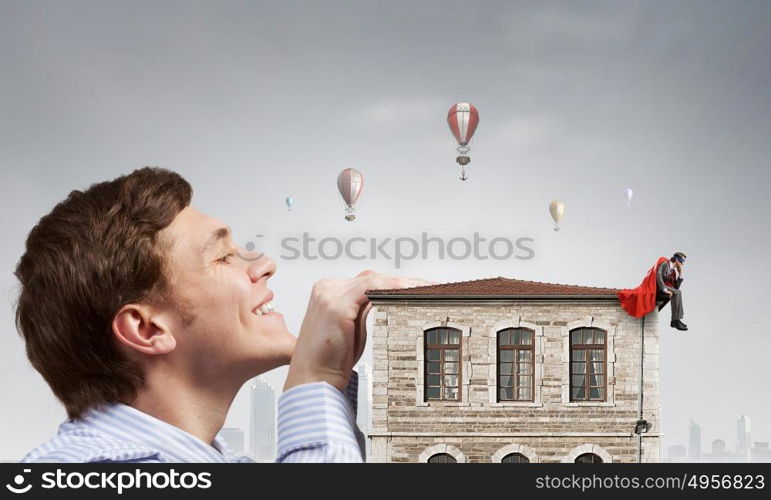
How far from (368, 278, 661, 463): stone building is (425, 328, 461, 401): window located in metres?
0.02

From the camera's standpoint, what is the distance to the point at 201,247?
2377 millimetres

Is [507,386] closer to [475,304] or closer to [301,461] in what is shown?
[475,304]

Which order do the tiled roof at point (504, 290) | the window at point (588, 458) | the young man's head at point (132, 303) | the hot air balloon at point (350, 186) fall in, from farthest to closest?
the hot air balloon at point (350, 186) < the tiled roof at point (504, 290) < the window at point (588, 458) < the young man's head at point (132, 303)

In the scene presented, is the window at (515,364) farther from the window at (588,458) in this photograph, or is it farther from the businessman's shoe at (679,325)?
the businessman's shoe at (679,325)

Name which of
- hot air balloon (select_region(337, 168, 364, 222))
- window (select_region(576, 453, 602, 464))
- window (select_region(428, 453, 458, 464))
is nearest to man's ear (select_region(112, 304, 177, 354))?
window (select_region(428, 453, 458, 464))

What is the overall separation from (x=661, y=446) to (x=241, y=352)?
18817 mm

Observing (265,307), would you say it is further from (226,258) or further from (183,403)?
(183,403)

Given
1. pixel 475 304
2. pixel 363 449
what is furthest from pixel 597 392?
pixel 363 449

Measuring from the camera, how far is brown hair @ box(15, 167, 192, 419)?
225 cm

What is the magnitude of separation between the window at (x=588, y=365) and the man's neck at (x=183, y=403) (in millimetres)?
18101

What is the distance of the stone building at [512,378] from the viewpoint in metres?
19.6

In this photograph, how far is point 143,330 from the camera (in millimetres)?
2301

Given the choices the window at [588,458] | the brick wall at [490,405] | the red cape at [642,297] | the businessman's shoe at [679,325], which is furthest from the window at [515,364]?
the businessman's shoe at [679,325]

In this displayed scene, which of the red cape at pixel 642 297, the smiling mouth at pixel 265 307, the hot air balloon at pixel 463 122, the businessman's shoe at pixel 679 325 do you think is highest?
the hot air balloon at pixel 463 122
